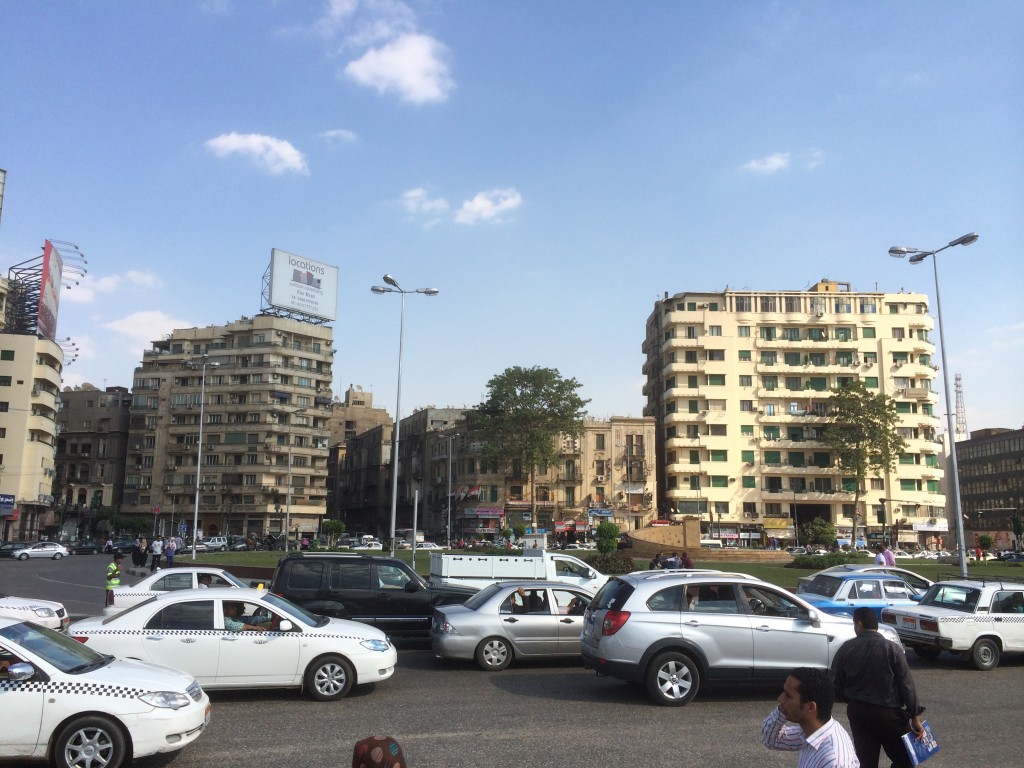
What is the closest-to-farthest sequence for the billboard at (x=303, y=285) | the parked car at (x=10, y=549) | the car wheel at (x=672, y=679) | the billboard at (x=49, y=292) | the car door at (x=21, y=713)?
1. the car door at (x=21, y=713)
2. the car wheel at (x=672, y=679)
3. the parked car at (x=10, y=549)
4. the billboard at (x=49, y=292)
5. the billboard at (x=303, y=285)

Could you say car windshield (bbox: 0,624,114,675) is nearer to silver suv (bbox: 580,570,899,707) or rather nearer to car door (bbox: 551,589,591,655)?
silver suv (bbox: 580,570,899,707)

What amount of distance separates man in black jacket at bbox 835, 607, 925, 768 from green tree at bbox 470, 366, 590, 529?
6857 cm

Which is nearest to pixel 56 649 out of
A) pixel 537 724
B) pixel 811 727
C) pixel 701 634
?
pixel 537 724

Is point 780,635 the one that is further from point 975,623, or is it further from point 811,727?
point 811,727

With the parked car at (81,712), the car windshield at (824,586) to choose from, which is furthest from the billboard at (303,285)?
the parked car at (81,712)

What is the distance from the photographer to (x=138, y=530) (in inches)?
3162

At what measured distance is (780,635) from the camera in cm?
1060

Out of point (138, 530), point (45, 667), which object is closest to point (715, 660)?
point (45, 667)

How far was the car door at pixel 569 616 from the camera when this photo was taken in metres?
13.0

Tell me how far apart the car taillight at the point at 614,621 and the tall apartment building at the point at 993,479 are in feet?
342

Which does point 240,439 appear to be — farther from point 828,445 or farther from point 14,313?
point 828,445

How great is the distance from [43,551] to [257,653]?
176ft

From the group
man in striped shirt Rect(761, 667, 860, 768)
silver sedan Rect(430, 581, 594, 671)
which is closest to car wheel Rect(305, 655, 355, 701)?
silver sedan Rect(430, 581, 594, 671)

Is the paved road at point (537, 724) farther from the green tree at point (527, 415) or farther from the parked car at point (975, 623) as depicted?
the green tree at point (527, 415)
